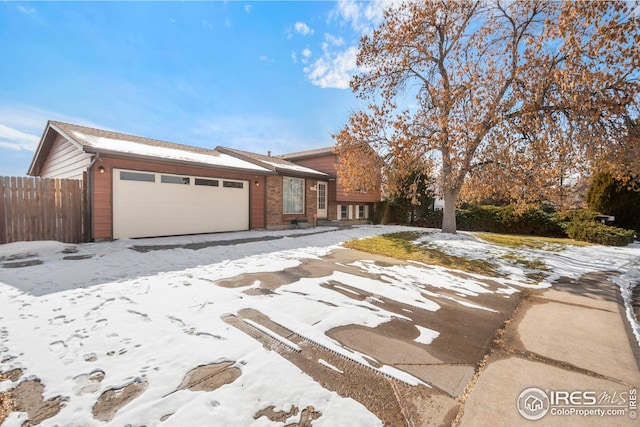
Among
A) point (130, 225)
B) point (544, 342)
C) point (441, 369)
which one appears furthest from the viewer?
point (130, 225)

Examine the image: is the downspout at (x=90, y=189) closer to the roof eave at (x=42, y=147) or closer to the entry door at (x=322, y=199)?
the roof eave at (x=42, y=147)

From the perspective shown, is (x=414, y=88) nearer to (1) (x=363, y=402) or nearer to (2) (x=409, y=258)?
(2) (x=409, y=258)

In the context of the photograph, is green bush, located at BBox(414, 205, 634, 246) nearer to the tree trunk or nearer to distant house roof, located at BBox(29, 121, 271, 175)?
the tree trunk

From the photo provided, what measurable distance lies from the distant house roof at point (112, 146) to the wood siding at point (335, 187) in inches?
211

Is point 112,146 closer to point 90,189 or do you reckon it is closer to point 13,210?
A: point 90,189

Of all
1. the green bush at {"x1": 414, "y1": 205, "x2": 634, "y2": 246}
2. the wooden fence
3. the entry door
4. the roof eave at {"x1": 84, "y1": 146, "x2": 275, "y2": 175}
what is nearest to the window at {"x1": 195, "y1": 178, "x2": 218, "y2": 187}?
the roof eave at {"x1": 84, "y1": 146, "x2": 275, "y2": 175}

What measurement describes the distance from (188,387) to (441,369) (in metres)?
2.02

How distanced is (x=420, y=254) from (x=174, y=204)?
8.21m

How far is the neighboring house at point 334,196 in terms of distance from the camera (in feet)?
52.1

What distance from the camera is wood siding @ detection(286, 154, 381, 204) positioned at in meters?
16.1

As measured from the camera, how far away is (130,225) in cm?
833

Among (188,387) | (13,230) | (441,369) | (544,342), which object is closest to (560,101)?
(544,342)

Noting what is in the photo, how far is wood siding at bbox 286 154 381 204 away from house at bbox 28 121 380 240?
91.2 inches

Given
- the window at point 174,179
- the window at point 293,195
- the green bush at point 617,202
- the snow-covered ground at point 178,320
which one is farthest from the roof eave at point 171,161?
the green bush at point 617,202
